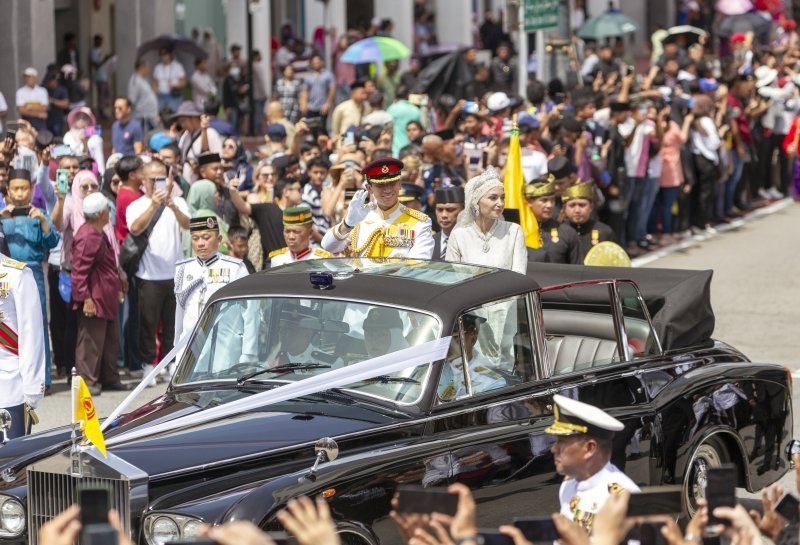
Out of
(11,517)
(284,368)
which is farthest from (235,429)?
(11,517)

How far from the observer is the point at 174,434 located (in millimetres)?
7098

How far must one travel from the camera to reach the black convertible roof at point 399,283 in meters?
7.61

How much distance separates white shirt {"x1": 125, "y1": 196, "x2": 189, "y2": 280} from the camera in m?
12.7

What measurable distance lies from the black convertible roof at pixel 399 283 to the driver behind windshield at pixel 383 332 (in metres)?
0.06

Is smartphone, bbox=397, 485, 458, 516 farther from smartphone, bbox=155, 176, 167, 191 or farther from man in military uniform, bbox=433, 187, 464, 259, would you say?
smartphone, bbox=155, 176, 167, 191

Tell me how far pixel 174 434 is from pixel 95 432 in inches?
18.4

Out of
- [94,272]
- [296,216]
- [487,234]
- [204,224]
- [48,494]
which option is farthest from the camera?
[94,272]

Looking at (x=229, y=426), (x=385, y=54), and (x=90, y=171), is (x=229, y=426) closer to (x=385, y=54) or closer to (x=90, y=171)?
(x=90, y=171)

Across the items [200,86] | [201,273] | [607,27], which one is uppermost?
[607,27]

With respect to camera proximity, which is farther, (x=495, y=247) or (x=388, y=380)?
(x=495, y=247)

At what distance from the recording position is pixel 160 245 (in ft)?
41.6

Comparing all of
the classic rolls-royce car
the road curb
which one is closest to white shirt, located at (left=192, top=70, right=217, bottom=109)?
the road curb

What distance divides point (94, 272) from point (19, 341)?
11.9 feet

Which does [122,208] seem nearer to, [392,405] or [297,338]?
[297,338]
